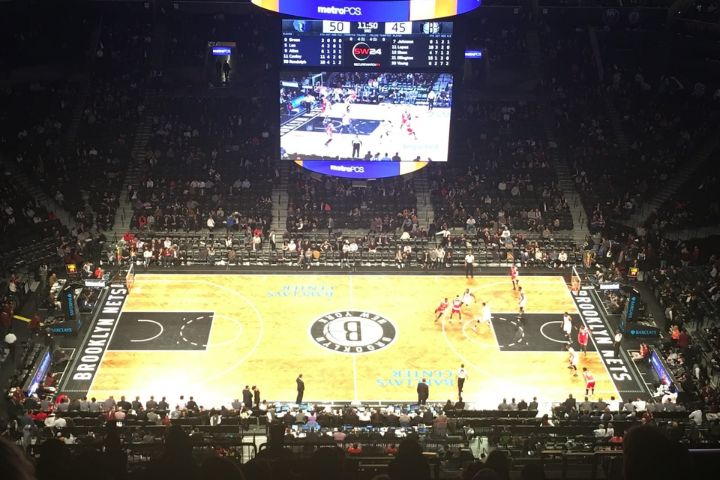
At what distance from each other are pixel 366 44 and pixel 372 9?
2328 mm

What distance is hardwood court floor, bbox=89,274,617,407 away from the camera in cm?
3003

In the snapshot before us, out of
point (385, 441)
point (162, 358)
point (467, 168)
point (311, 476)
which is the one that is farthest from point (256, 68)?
point (311, 476)

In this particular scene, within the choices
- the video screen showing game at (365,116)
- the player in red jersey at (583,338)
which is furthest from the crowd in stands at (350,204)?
the player in red jersey at (583,338)

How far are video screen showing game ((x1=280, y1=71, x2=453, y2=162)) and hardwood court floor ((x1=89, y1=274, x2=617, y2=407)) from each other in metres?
6.04

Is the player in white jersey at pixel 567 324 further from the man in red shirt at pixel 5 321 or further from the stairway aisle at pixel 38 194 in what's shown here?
the stairway aisle at pixel 38 194

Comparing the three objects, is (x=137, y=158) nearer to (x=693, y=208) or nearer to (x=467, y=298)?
(x=467, y=298)

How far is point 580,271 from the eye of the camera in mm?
A: 39188

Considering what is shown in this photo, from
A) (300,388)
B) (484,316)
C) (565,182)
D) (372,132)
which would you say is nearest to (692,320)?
(484,316)

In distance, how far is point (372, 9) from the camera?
3547 cm

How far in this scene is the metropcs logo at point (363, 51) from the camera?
123 feet

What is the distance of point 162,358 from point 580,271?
768 inches

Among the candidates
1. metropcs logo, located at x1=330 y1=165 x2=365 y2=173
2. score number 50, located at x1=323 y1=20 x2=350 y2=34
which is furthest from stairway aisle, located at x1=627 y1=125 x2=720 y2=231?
score number 50, located at x1=323 y1=20 x2=350 y2=34

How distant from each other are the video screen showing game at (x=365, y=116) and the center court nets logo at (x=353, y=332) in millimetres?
8563

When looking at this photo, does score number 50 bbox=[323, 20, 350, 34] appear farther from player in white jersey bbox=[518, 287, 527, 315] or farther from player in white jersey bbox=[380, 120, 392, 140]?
player in white jersey bbox=[518, 287, 527, 315]
